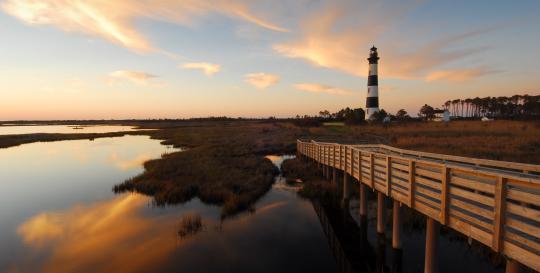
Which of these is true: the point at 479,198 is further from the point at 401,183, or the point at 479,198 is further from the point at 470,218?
the point at 401,183

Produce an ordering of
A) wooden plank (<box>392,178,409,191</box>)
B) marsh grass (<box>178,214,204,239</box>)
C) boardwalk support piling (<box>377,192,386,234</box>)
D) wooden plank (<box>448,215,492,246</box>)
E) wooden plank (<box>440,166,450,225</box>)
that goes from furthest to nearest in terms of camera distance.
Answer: marsh grass (<box>178,214,204,239</box>), boardwalk support piling (<box>377,192,386,234</box>), wooden plank (<box>392,178,409,191</box>), wooden plank (<box>440,166,450,225</box>), wooden plank (<box>448,215,492,246</box>)

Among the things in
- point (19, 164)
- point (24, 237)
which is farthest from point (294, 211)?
point (19, 164)

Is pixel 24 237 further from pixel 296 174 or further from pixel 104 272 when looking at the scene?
pixel 296 174

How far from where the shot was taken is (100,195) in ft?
63.9

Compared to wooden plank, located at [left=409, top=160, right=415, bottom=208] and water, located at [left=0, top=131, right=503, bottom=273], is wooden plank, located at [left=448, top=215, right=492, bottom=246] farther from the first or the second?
water, located at [left=0, top=131, right=503, bottom=273]

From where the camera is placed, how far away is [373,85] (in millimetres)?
68125

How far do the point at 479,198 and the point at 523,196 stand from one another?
3.01ft

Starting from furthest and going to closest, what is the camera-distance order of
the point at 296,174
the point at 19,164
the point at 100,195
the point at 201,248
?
the point at 19,164
the point at 296,174
the point at 100,195
the point at 201,248

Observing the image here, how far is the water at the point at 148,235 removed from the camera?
35.9ft

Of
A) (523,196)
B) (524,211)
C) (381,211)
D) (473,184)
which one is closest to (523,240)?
(524,211)

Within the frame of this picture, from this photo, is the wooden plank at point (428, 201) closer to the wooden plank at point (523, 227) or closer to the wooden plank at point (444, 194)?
the wooden plank at point (444, 194)

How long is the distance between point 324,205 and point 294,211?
195 cm

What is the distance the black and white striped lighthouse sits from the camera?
66.9 meters

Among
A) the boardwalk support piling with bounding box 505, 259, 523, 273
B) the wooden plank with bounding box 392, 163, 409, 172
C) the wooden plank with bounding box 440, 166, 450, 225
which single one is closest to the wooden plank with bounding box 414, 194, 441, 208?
the wooden plank with bounding box 440, 166, 450, 225
